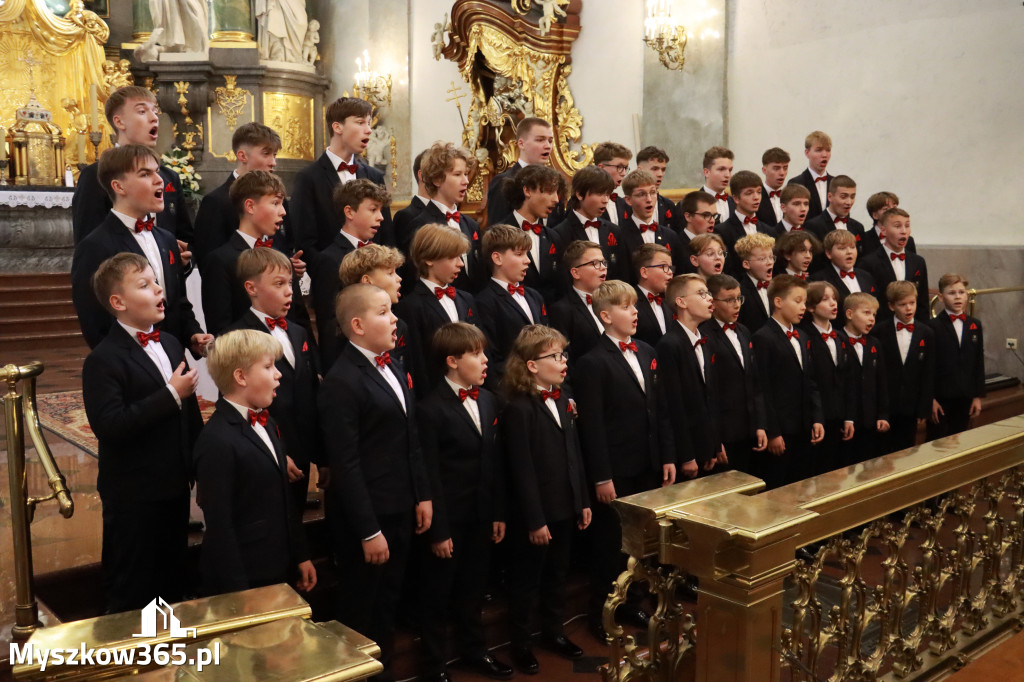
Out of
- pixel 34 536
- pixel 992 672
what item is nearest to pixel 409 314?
pixel 34 536

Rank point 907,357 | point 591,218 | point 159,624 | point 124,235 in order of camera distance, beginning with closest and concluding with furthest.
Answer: point 159,624, point 124,235, point 591,218, point 907,357

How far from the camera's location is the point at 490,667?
3350 mm

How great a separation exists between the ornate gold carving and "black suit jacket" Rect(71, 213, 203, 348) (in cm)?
975

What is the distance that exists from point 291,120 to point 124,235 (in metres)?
10.4

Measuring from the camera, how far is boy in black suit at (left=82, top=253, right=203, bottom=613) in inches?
114

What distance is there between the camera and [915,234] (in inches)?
297

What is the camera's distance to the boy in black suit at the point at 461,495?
3.28 meters

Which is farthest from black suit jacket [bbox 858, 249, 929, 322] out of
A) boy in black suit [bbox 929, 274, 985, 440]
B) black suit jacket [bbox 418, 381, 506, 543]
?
black suit jacket [bbox 418, 381, 506, 543]

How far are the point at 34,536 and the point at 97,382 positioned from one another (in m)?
1.11

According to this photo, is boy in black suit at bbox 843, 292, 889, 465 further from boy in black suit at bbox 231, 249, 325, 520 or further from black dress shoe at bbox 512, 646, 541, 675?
boy in black suit at bbox 231, 249, 325, 520

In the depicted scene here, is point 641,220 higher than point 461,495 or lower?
higher

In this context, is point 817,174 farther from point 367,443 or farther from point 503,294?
point 367,443

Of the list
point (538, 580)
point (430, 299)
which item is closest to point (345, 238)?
point (430, 299)

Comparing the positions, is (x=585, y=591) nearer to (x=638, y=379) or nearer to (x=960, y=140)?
(x=638, y=379)
